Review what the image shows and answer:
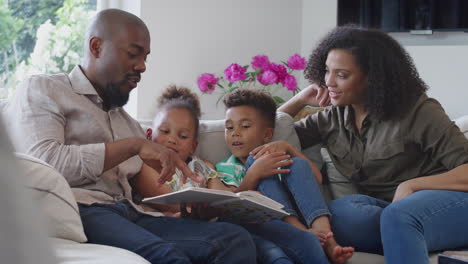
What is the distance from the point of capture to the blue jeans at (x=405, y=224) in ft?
5.74

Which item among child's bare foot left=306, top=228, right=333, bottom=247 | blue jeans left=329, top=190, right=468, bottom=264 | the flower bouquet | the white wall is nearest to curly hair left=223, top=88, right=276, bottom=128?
blue jeans left=329, top=190, right=468, bottom=264

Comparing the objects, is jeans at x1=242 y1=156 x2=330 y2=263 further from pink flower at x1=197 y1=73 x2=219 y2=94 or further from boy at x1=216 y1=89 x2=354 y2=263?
pink flower at x1=197 y1=73 x2=219 y2=94

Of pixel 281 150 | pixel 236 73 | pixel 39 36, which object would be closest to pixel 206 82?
pixel 236 73

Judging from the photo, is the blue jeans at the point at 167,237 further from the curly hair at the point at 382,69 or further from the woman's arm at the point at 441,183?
the curly hair at the point at 382,69

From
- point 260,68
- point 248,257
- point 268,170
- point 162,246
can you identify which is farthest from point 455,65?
point 162,246

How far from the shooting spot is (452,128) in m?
2.01

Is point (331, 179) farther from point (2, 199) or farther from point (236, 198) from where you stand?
point (2, 199)

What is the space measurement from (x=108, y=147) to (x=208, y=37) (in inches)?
89.7

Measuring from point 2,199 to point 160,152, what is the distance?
134 cm

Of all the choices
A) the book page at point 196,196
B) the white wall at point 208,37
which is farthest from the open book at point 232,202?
the white wall at point 208,37

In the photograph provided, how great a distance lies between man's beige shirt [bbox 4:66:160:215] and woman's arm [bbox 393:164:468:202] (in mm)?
829

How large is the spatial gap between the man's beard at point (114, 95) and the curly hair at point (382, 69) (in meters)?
0.84

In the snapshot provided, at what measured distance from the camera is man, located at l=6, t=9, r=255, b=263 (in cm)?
156

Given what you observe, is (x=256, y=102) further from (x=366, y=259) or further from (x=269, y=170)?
(x=366, y=259)
